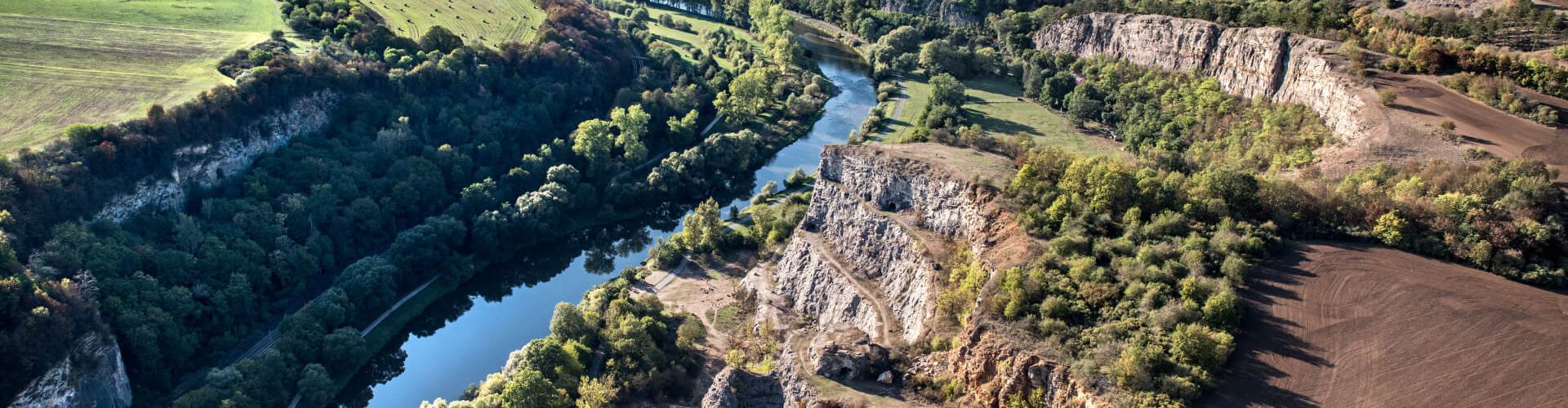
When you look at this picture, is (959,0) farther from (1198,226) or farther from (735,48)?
(1198,226)

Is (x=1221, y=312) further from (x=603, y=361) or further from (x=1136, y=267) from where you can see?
(x=603, y=361)

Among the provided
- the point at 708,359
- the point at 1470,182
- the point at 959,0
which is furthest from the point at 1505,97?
the point at 959,0

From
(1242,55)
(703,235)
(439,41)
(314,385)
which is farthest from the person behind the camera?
(439,41)

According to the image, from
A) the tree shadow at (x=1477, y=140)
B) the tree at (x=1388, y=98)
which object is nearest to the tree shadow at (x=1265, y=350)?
the tree shadow at (x=1477, y=140)

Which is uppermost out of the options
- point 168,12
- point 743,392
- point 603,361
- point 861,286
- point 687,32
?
point 168,12

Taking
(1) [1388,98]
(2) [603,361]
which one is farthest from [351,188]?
(1) [1388,98]
